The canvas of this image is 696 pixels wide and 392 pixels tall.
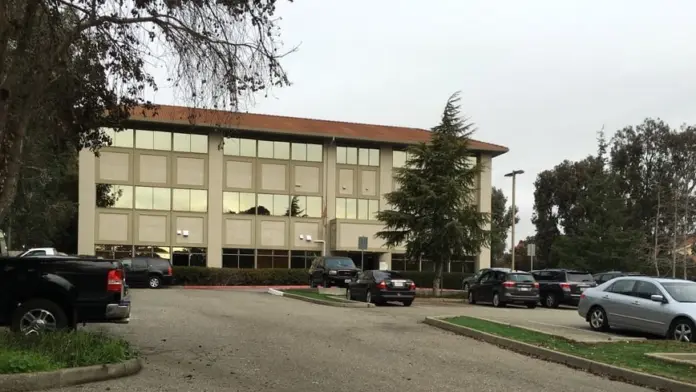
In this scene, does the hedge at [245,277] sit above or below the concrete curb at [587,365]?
below

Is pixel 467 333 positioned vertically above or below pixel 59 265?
below

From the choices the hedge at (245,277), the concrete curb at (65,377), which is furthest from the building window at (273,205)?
the concrete curb at (65,377)

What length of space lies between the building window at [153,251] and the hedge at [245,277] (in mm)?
4237

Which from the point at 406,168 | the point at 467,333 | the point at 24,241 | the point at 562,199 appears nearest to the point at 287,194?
the point at 406,168

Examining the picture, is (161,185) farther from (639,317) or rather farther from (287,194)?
(639,317)

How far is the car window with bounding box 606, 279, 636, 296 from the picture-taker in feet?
50.7

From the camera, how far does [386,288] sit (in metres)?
23.1

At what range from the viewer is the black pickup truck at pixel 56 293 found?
9.86 m

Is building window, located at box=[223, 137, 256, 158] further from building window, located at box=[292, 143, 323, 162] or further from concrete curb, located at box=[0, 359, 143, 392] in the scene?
concrete curb, located at box=[0, 359, 143, 392]

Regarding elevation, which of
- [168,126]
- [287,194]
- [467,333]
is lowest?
[467,333]

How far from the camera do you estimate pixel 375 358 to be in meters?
10.5

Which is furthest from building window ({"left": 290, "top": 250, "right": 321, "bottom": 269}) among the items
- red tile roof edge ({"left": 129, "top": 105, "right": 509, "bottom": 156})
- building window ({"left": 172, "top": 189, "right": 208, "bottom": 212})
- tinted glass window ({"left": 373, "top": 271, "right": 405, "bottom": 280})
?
tinted glass window ({"left": 373, "top": 271, "right": 405, "bottom": 280})

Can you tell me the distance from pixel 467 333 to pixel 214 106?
299 inches

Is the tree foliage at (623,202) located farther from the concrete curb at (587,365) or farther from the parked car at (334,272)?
the concrete curb at (587,365)
